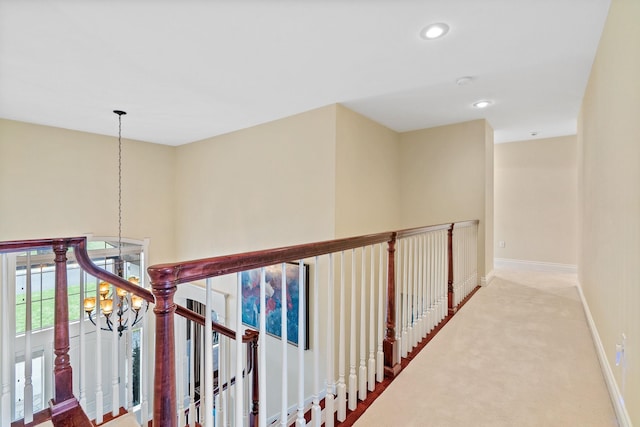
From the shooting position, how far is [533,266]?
533 cm

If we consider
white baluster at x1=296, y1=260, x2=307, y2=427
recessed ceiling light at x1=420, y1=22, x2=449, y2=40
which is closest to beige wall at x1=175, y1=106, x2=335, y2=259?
recessed ceiling light at x1=420, y1=22, x2=449, y2=40

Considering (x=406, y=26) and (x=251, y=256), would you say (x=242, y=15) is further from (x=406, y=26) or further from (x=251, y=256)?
(x=251, y=256)

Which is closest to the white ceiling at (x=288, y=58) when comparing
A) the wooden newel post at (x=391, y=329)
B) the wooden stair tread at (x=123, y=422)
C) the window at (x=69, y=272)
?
A: the wooden newel post at (x=391, y=329)

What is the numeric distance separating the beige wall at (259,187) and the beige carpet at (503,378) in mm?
1771

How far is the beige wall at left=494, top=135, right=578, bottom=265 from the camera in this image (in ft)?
16.7

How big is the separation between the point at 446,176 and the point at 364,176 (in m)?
1.38

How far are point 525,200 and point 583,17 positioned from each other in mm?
4103

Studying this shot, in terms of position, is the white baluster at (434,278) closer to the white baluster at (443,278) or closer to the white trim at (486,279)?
the white baluster at (443,278)

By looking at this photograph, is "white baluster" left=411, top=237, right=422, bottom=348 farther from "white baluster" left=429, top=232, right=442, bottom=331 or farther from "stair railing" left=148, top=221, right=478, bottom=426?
"white baluster" left=429, top=232, right=442, bottom=331

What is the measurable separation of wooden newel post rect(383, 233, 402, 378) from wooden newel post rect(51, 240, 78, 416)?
1.89m

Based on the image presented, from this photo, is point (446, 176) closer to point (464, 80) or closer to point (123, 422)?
point (464, 80)

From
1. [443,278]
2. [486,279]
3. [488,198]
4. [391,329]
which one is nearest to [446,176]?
[488,198]

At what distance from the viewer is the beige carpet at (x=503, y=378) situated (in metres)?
1.64

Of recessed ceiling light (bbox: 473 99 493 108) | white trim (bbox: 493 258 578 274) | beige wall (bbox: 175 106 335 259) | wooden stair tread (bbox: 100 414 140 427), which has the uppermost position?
recessed ceiling light (bbox: 473 99 493 108)
